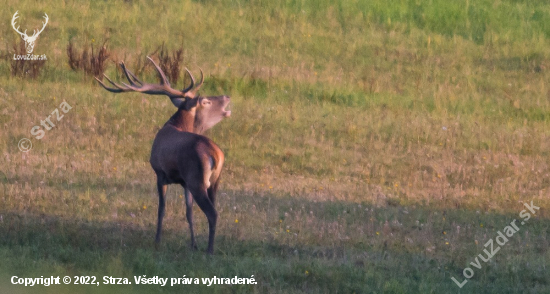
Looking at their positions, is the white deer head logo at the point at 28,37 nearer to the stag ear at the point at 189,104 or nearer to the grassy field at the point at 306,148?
the grassy field at the point at 306,148

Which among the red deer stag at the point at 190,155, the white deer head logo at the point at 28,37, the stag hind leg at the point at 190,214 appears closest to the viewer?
the red deer stag at the point at 190,155

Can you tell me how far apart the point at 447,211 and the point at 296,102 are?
7.75 m

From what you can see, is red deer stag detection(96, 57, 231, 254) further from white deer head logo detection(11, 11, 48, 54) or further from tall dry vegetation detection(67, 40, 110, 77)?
white deer head logo detection(11, 11, 48, 54)

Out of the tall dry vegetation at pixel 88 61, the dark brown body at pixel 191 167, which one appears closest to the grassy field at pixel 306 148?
the tall dry vegetation at pixel 88 61

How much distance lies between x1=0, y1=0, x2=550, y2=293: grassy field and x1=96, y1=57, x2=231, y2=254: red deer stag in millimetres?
559

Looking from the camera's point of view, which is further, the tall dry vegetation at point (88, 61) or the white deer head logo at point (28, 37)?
the white deer head logo at point (28, 37)

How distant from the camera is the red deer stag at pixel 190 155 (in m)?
9.55

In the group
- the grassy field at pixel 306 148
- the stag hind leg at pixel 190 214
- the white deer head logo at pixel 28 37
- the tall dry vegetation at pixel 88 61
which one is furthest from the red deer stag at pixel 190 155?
the white deer head logo at pixel 28 37

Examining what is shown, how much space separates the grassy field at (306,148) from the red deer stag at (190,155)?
0.56m

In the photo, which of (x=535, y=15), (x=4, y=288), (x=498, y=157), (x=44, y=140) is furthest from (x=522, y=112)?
(x=4, y=288)

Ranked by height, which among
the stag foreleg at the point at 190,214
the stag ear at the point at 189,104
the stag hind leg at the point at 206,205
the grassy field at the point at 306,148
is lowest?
the grassy field at the point at 306,148

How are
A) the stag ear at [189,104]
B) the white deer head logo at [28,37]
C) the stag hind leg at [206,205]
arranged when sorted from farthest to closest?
the white deer head logo at [28,37] → the stag ear at [189,104] → the stag hind leg at [206,205]

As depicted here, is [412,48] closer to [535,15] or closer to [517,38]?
[517,38]

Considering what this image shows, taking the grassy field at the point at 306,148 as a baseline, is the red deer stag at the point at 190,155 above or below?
above
